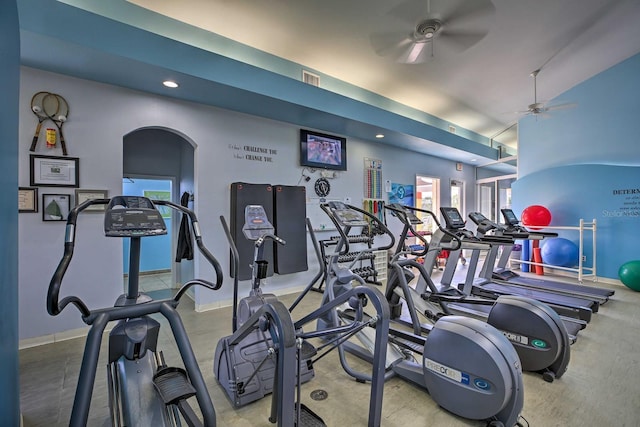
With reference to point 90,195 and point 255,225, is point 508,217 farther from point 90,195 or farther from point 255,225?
point 90,195

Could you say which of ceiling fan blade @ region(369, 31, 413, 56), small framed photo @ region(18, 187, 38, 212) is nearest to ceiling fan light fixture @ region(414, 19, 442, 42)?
ceiling fan blade @ region(369, 31, 413, 56)

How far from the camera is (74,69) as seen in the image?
3146 mm

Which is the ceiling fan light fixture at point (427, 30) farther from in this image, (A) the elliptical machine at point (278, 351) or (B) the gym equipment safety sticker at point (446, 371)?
(B) the gym equipment safety sticker at point (446, 371)

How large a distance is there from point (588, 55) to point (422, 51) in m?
4.32

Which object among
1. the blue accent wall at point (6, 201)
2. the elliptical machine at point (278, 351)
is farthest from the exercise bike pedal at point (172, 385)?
the blue accent wall at point (6, 201)

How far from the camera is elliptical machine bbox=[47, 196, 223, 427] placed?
1.27 meters

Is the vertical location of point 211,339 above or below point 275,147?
below

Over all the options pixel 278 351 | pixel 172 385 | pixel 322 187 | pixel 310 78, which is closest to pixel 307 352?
pixel 278 351

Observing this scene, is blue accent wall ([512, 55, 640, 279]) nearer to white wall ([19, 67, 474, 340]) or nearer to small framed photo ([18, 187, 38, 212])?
white wall ([19, 67, 474, 340])

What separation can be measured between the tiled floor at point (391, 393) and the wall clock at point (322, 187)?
10.2 feet

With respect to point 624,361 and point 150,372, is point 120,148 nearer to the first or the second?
point 150,372

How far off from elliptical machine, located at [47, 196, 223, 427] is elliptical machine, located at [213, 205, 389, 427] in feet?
1.18

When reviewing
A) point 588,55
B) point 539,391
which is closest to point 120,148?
point 539,391

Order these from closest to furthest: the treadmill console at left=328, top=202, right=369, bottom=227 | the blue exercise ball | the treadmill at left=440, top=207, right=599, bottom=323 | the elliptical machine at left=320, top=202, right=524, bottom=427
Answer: the elliptical machine at left=320, top=202, right=524, bottom=427
the treadmill console at left=328, top=202, right=369, bottom=227
the treadmill at left=440, top=207, right=599, bottom=323
the blue exercise ball
